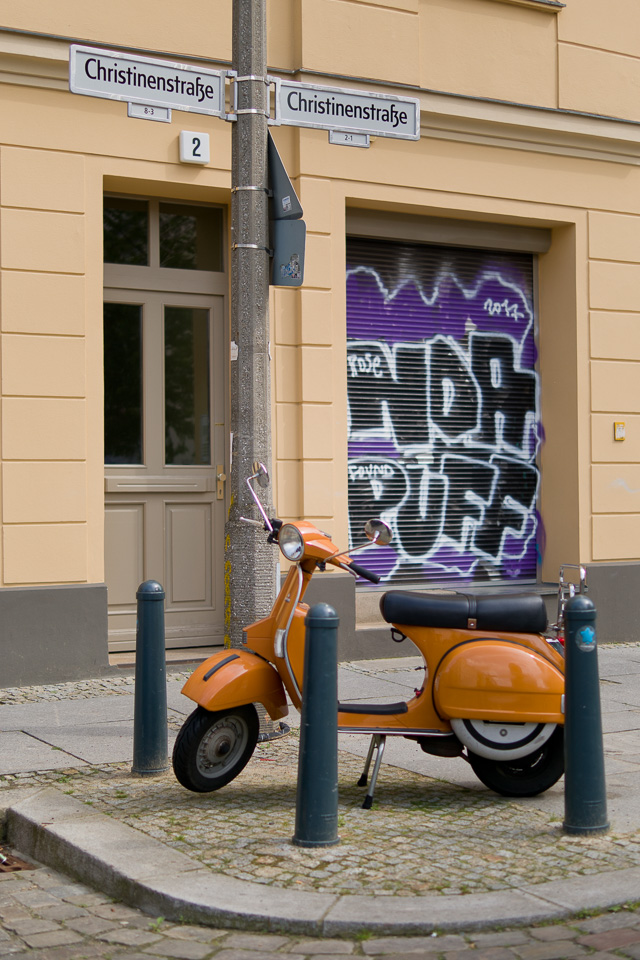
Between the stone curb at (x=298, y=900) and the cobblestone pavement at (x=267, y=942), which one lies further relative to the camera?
the stone curb at (x=298, y=900)

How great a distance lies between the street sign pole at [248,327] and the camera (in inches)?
219

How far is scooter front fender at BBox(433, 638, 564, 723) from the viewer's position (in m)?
4.67

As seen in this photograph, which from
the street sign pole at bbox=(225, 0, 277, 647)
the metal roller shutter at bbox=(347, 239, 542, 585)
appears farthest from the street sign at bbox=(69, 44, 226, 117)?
the metal roller shutter at bbox=(347, 239, 542, 585)

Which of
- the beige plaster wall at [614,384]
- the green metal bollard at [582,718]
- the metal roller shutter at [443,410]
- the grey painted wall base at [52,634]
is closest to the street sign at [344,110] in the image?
the green metal bollard at [582,718]

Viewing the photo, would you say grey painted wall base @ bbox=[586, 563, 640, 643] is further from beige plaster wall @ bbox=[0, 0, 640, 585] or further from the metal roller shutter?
the metal roller shutter

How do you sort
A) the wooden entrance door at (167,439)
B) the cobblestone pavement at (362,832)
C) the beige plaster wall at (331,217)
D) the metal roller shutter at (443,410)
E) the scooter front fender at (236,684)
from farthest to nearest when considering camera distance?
the metal roller shutter at (443,410) < the wooden entrance door at (167,439) < the beige plaster wall at (331,217) < the scooter front fender at (236,684) < the cobblestone pavement at (362,832)

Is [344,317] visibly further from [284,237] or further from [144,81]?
[144,81]

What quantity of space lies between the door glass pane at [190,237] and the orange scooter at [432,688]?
4469 millimetres

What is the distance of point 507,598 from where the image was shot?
16.0 feet

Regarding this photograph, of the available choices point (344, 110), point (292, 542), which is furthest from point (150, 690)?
point (344, 110)

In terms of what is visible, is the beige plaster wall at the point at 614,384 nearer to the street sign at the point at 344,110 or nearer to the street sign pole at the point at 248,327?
the street sign at the point at 344,110

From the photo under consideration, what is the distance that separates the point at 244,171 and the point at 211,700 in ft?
8.75

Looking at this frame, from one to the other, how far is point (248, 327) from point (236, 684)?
1.86 m

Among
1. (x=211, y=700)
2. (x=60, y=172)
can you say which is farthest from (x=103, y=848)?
(x=60, y=172)
